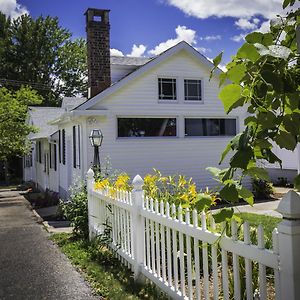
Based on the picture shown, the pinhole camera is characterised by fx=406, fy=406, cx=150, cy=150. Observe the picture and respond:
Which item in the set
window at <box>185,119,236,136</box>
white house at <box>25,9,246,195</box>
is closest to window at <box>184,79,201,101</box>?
white house at <box>25,9,246,195</box>

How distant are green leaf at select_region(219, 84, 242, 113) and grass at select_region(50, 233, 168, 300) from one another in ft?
11.9

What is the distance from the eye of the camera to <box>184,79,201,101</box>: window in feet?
53.6

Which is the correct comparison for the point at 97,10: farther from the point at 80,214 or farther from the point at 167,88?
the point at 80,214

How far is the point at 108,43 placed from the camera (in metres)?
15.8

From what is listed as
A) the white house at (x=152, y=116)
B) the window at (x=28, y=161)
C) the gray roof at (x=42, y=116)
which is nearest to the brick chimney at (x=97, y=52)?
the white house at (x=152, y=116)

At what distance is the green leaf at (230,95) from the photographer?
166 cm

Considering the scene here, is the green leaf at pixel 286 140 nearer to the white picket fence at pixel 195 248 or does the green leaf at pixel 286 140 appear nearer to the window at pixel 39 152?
the white picket fence at pixel 195 248

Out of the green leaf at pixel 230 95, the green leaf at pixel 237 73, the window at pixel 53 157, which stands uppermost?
the green leaf at pixel 237 73

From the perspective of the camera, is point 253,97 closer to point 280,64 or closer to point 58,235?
point 280,64

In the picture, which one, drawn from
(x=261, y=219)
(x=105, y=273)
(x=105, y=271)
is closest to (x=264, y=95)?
(x=105, y=273)

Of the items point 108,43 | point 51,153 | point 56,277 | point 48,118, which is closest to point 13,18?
point 48,118

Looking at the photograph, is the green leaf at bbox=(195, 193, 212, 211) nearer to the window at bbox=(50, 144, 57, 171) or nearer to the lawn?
the lawn

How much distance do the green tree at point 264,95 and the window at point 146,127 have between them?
13.6 m

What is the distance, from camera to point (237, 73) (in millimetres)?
1634
